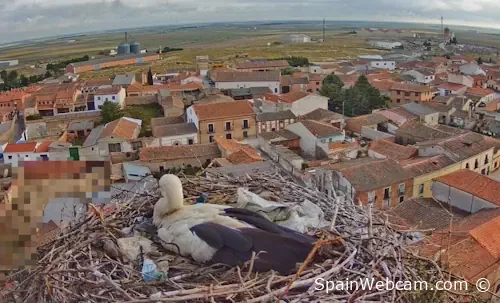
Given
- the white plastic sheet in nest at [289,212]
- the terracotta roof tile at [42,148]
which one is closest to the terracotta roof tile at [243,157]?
the terracotta roof tile at [42,148]

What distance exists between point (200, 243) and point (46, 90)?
40768mm

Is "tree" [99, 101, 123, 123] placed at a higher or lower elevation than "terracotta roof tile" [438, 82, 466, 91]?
lower

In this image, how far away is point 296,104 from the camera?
1186 inches

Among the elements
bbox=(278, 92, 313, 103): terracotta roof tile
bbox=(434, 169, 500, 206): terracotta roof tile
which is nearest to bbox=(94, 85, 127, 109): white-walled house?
bbox=(278, 92, 313, 103): terracotta roof tile

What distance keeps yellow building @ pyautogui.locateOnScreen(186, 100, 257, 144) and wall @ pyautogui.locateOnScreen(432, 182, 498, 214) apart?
12983 millimetres

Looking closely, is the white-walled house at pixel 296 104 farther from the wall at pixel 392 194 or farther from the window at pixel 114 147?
the wall at pixel 392 194

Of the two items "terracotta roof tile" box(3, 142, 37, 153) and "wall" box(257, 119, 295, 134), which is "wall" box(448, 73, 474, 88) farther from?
"terracotta roof tile" box(3, 142, 37, 153)

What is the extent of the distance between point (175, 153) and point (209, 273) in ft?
59.3

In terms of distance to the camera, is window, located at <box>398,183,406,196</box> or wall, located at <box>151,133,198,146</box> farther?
wall, located at <box>151,133,198,146</box>

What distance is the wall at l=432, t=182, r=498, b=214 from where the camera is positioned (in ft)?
47.7

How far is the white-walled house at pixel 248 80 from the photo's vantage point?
40438mm

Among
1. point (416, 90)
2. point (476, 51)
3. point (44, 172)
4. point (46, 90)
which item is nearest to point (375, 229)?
point (44, 172)

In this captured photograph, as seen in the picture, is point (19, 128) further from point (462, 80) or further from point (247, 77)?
point (462, 80)

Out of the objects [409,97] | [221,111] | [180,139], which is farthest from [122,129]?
[409,97]
